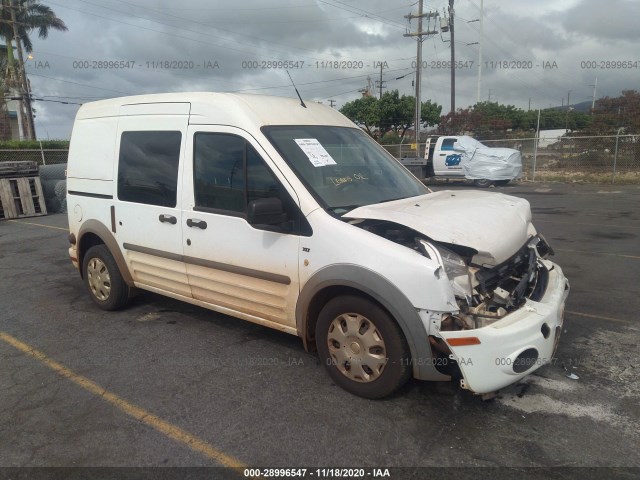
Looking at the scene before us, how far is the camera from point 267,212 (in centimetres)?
327

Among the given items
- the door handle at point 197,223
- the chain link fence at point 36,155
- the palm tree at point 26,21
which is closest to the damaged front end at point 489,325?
the door handle at point 197,223

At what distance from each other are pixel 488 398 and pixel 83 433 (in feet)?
8.24

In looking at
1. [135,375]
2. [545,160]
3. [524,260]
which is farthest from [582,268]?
[545,160]

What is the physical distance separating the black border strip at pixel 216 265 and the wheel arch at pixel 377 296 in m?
0.27

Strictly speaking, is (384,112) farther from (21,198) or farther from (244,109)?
(244,109)

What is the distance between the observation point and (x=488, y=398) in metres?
3.00

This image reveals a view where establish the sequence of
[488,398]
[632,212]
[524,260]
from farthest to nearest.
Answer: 1. [632,212]
2. [524,260]
3. [488,398]

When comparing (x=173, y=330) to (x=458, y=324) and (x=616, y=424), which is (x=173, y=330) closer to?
(x=458, y=324)

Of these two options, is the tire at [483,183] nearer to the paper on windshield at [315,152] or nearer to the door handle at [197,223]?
the paper on windshield at [315,152]

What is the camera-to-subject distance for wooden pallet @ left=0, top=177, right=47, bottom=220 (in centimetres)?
1284

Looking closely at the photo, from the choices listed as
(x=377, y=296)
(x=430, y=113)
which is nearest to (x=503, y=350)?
(x=377, y=296)

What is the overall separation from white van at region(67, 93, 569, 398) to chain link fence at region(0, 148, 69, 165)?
1983 centimetres

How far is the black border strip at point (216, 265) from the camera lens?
3588 mm

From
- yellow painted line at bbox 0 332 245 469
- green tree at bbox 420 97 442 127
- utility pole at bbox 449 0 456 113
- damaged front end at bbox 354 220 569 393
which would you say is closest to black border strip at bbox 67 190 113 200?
yellow painted line at bbox 0 332 245 469
